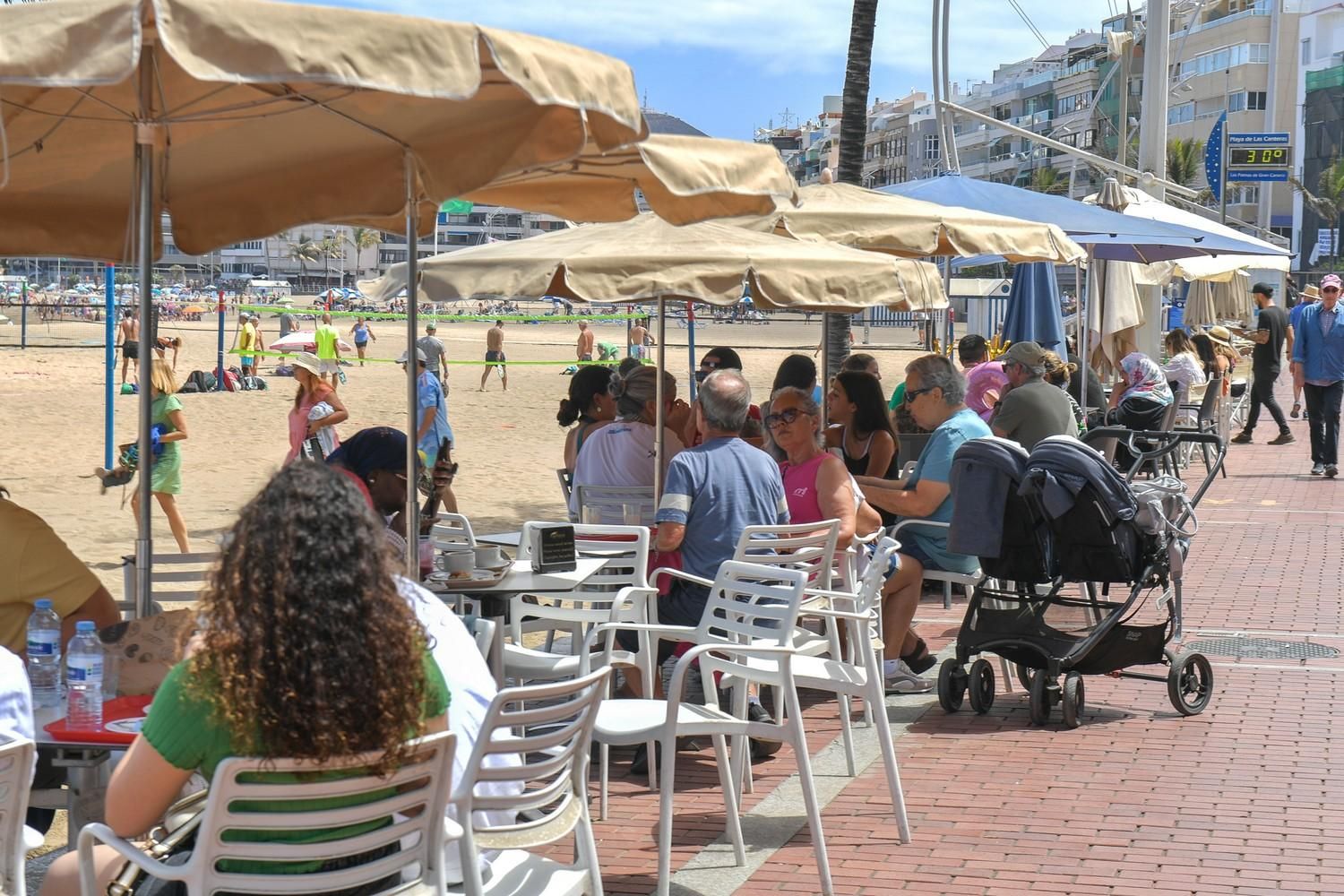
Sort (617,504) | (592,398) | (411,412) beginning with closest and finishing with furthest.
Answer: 1. (411,412)
2. (617,504)
3. (592,398)

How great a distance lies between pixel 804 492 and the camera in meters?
6.90

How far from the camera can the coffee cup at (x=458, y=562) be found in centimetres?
566

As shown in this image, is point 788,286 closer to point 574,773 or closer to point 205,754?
point 574,773

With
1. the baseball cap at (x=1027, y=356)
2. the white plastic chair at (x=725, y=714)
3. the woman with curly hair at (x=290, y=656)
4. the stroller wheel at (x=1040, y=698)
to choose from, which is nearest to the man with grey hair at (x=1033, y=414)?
the baseball cap at (x=1027, y=356)

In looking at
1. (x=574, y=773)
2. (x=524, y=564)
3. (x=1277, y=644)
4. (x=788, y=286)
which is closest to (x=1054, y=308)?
(x=1277, y=644)

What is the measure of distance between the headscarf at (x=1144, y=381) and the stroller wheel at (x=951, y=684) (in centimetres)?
750

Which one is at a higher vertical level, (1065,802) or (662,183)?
(662,183)

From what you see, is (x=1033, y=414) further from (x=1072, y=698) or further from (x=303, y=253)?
(x=303, y=253)

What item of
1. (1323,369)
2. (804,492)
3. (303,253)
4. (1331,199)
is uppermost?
(303,253)

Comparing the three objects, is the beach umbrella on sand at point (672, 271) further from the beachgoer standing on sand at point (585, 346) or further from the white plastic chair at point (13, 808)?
the beachgoer standing on sand at point (585, 346)

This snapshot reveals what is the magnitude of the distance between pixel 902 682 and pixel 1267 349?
13961mm

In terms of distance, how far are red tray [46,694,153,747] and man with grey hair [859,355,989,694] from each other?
4217 mm

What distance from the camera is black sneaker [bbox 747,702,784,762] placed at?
6.08m

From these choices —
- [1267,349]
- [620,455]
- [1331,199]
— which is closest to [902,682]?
[620,455]
